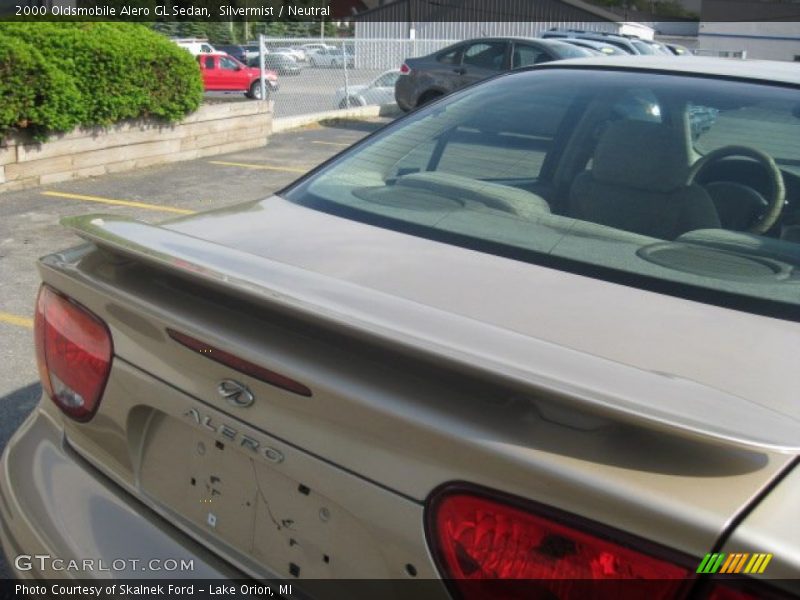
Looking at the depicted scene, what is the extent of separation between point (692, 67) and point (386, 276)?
4.89ft

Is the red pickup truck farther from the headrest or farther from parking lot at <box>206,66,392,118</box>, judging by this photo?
the headrest

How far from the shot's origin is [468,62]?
626 inches

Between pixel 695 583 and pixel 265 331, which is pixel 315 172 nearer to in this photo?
pixel 265 331

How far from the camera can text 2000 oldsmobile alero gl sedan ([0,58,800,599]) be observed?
1360 mm

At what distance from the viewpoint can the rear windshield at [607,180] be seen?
219cm

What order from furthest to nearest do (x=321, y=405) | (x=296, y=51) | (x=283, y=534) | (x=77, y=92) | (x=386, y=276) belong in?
1. (x=296, y=51)
2. (x=77, y=92)
3. (x=386, y=276)
4. (x=283, y=534)
5. (x=321, y=405)

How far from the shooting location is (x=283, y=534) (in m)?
1.75

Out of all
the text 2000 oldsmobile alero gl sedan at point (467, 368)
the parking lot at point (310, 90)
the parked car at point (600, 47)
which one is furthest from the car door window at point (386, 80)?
the text 2000 oldsmobile alero gl sedan at point (467, 368)

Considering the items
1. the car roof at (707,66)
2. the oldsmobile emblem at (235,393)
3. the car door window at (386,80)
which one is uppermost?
the car roof at (707,66)

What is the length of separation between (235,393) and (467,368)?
0.51m

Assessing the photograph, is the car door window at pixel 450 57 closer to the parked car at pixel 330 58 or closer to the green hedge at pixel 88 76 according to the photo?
the parked car at pixel 330 58

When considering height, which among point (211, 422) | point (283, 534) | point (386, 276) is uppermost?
point (386, 276)

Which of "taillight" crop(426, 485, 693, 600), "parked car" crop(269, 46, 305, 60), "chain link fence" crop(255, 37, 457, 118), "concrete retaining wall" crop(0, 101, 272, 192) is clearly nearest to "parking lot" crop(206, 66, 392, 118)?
"chain link fence" crop(255, 37, 457, 118)

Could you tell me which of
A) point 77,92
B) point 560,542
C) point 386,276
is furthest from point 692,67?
point 77,92
